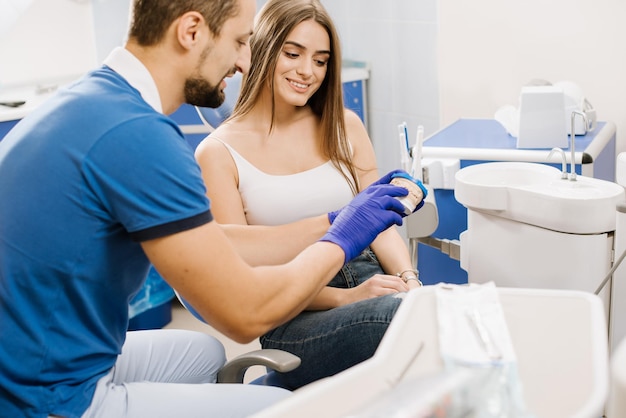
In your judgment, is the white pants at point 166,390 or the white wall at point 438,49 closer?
the white pants at point 166,390

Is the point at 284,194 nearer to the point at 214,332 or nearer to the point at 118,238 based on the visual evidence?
the point at 118,238

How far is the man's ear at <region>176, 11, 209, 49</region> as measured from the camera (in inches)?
49.4

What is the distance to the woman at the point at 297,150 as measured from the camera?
169 centimetres

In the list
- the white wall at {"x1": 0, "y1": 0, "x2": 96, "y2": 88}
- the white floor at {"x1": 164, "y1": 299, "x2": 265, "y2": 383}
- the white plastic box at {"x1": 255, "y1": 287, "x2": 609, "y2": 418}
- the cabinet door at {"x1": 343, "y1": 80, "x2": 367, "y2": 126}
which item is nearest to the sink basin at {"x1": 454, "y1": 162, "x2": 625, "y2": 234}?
the white plastic box at {"x1": 255, "y1": 287, "x2": 609, "y2": 418}

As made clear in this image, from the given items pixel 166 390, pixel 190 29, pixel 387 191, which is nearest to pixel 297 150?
pixel 387 191

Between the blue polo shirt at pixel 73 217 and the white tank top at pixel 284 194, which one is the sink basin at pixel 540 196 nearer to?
the white tank top at pixel 284 194

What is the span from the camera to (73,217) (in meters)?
1.16

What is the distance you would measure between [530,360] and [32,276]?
72 centimetres

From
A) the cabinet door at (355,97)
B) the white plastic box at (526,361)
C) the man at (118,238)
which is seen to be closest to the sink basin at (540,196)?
the man at (118,238)

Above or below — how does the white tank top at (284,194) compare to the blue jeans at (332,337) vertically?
above

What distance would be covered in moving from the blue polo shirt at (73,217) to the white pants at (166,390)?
48 mm

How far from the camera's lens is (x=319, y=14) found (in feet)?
5.79

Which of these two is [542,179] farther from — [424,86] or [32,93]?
[32,93]

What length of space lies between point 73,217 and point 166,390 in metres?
0.32
